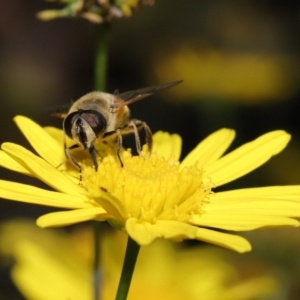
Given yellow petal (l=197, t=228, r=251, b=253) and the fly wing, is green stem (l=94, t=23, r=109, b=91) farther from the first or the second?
yellow petal (l=197, t=228, r=251, b=253)

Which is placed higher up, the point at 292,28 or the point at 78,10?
the point at 78,10

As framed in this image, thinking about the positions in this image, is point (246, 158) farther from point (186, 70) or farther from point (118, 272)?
point (186, 70)

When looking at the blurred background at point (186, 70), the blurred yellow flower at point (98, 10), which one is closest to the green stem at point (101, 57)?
the blurred yellow flower at point (98, 10)

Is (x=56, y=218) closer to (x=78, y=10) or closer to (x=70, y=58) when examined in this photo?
(x=78, y=10)

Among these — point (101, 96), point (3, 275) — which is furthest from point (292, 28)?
point (101, 96)

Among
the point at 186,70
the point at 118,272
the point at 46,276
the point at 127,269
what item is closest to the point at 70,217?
the point at 127,269

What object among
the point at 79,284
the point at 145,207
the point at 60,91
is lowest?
the point at 60,91
